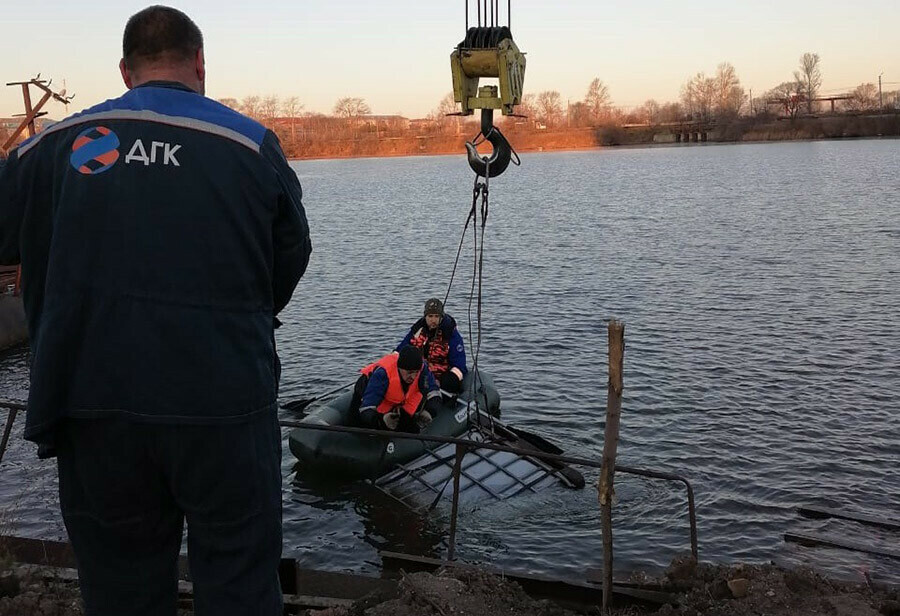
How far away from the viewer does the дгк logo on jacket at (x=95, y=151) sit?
2.24 meters

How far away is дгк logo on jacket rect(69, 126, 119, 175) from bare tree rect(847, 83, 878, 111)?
146367 mm

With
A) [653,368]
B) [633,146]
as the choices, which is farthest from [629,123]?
[653,368]

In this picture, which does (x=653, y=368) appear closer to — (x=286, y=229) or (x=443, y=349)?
(x=443, y=349)

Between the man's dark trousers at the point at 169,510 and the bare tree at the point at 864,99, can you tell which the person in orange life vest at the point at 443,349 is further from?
the bare tree at the point at 864,99

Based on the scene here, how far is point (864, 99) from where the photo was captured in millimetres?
138250

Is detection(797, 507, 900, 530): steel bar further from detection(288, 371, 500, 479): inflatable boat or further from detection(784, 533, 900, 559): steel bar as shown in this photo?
detection(288, 371, 500, 479): inflatable boat

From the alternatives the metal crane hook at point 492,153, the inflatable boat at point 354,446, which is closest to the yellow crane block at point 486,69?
the metal crane hook at point 492,153

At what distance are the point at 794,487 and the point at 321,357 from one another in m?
9.62

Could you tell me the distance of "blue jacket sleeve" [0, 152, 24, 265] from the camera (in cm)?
236

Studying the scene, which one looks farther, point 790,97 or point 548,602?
point 790,97

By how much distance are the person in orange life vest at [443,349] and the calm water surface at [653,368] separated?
1.70 m

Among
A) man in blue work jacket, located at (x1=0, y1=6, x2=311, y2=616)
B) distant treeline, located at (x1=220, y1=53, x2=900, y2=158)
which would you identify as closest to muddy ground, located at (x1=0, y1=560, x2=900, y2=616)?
man in blue work jacket, located at (x1=0, y1=6, x2=311, y2=616)

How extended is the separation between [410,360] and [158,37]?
756 cm

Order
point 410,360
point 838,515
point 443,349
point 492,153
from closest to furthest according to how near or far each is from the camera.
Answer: point 492,153
point 838,515
point 410,360
point 443,349
